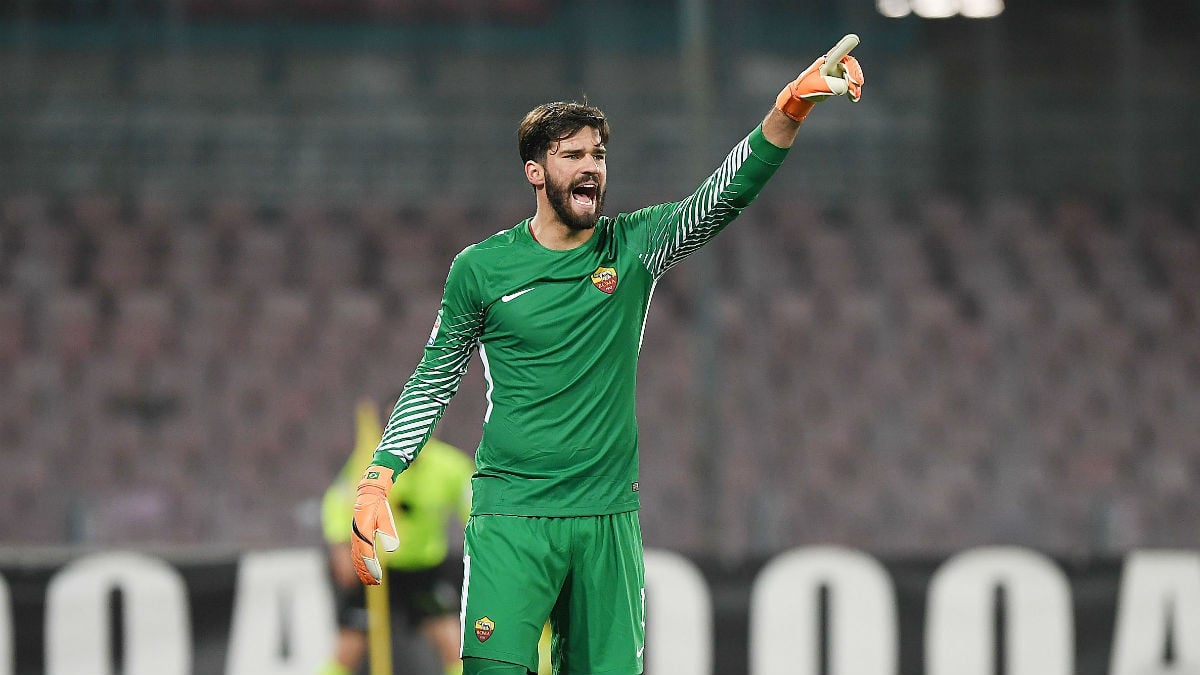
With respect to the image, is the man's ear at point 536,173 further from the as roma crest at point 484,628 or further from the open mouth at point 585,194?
the as roma crest at point 484,628

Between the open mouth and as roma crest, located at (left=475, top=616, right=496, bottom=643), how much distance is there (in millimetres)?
839

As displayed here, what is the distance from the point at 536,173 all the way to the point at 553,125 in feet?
0.36

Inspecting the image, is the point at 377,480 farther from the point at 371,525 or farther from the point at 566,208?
the point at 566,208

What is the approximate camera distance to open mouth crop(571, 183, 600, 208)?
292 centimetres

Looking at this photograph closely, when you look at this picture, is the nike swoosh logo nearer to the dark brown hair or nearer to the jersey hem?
the dark brown hair

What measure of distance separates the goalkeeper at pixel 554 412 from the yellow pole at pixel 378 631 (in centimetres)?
300

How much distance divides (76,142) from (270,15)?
1.48 meters

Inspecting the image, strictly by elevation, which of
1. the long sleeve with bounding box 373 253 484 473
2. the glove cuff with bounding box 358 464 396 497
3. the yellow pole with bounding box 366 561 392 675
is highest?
the long sleeve with bounding box 373 253 484 473

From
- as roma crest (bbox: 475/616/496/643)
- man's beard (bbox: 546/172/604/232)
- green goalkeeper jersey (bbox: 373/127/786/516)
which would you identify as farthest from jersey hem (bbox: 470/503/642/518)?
man's beard (bbox: 546/172/604/232)

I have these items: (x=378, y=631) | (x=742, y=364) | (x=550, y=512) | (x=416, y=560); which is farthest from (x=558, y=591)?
(x=742, y=364)

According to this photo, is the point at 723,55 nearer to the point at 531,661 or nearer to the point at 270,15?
the point at 270,15

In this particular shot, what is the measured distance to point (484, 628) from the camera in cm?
290

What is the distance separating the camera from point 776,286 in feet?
29.8

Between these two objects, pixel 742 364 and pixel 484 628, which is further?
pixel 742 364
